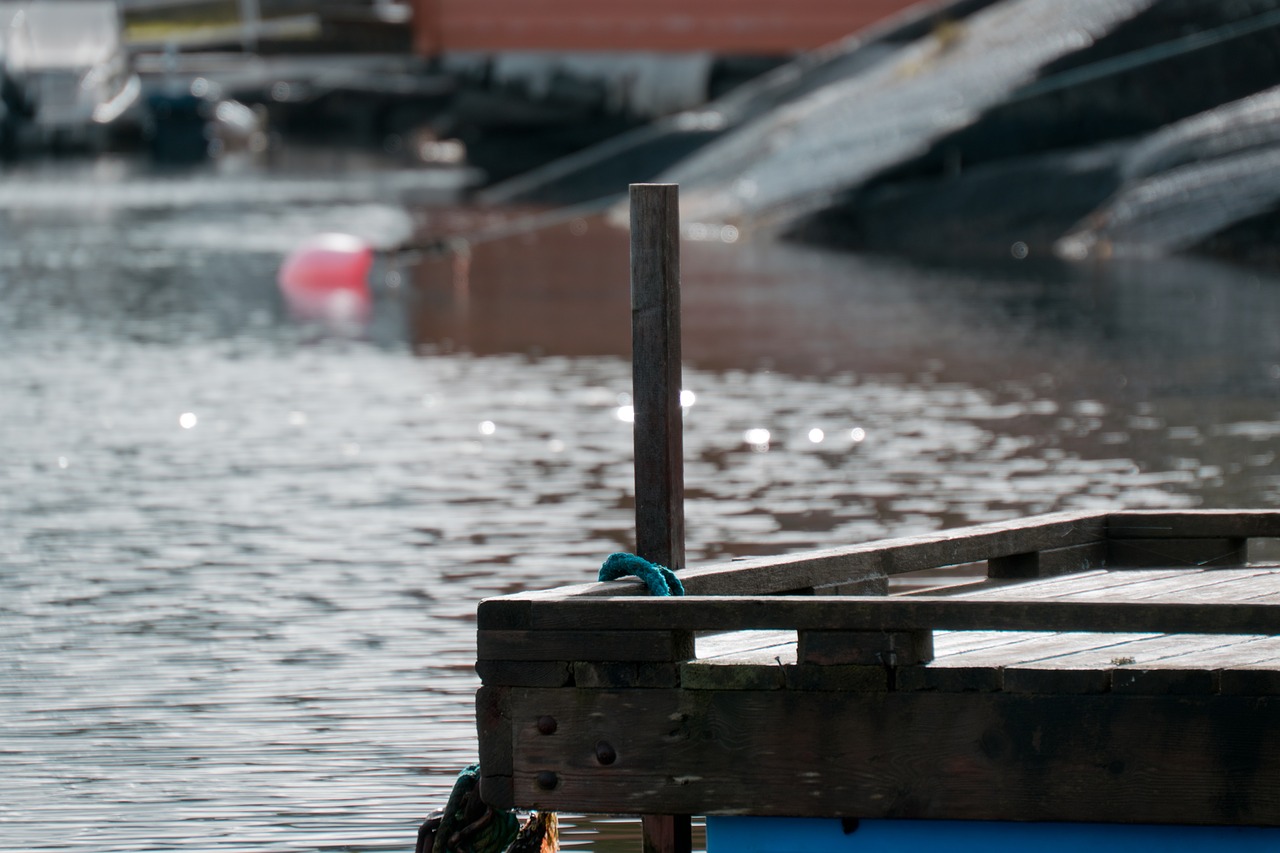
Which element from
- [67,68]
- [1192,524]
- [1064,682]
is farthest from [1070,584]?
[67,68]

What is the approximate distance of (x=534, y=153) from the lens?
1806 inches

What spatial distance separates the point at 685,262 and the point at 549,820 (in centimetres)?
2177

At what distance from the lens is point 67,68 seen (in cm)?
5984

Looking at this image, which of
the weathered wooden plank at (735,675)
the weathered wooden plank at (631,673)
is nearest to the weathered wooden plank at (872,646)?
the weathered wooden plank at (735,675)

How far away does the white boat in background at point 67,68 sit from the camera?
57.0 meters

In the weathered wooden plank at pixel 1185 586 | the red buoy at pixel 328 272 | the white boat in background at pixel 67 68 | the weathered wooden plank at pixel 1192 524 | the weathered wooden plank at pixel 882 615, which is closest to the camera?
the weathered wooden plank at pixel 882 615

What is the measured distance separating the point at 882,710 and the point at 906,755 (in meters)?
0.11

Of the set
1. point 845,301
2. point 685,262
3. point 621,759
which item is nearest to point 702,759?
point 621,759

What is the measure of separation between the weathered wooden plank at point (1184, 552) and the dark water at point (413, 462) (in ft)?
6.18

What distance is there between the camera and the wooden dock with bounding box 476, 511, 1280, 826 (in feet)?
16.5

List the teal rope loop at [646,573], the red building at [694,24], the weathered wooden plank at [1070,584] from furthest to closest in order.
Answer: the red building at [694,24], the weathered wooden plank at [1070,584], the teal rope loop at [646,573]

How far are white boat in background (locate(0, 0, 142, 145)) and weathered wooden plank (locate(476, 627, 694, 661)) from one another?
53433 millimetres

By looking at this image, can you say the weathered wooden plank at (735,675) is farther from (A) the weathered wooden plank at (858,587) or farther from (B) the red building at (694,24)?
(B) the red building at (694,24)

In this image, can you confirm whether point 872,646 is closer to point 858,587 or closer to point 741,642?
point 741,642
